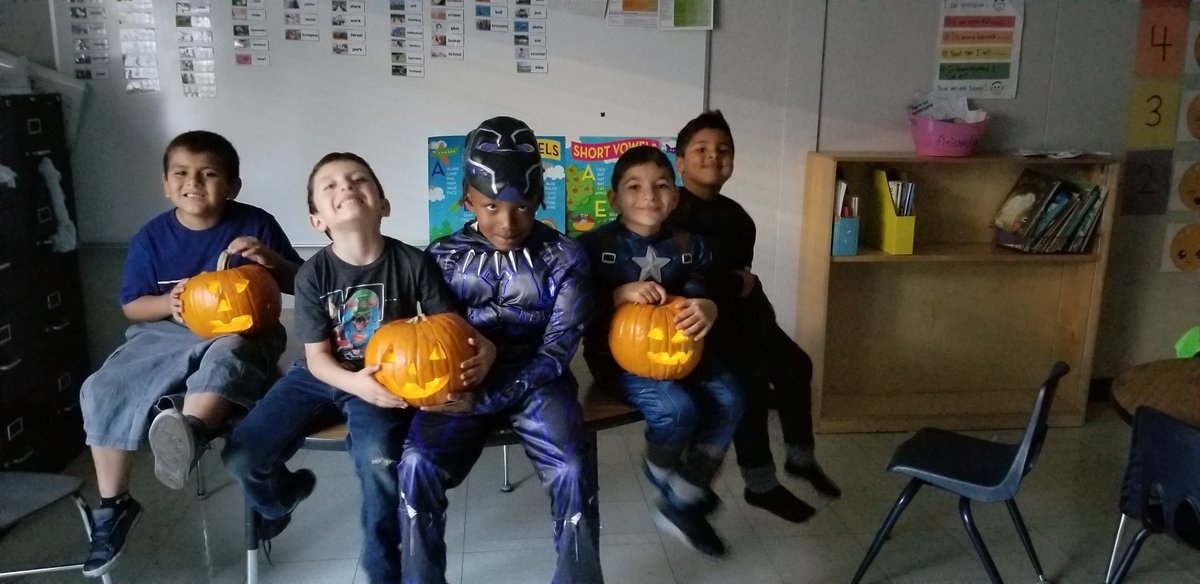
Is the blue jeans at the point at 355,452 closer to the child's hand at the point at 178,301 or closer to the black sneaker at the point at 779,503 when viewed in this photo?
the child's hand at the point at 178,301

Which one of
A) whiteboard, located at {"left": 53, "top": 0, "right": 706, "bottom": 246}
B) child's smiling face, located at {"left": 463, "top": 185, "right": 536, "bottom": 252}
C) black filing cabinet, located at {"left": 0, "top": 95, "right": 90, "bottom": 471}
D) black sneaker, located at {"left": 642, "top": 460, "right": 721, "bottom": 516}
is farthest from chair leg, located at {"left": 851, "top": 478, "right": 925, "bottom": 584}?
black filing cabinet, located at {"left": 0, "top": 95, "right": 90, "bottom": 471}

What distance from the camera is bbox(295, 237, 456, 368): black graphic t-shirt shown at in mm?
2223

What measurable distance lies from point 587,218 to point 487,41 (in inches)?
35.6

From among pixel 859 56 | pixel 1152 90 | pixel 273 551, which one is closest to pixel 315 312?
pixel 273 551

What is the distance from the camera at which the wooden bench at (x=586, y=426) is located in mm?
2180

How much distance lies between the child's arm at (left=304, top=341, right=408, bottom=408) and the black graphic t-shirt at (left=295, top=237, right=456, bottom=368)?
0.03 metres

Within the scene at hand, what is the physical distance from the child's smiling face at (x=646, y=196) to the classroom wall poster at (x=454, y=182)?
1316mm

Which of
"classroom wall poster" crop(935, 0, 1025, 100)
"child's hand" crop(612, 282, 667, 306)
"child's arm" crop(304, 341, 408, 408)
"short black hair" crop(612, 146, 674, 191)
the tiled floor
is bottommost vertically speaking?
the tiled floor

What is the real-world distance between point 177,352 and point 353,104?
1.61 m

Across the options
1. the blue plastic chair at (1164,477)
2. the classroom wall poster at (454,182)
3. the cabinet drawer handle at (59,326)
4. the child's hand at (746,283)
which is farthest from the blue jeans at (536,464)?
the cabinet drawer handle at (59,326)

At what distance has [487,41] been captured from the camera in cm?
378

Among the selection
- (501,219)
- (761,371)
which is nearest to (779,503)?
(761,371)

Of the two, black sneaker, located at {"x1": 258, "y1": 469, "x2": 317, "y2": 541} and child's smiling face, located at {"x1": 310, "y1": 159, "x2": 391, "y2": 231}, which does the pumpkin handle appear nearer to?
child's smiling face, located at {"x1": 310, "y1": 159, "x2": 391, "y2": 231}

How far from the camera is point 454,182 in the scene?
3.89m
